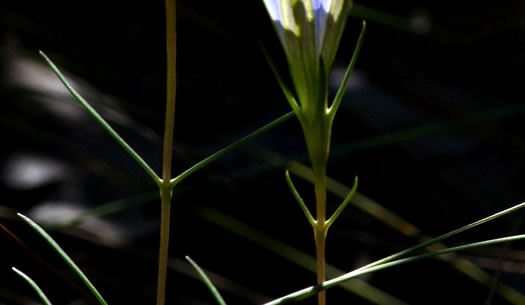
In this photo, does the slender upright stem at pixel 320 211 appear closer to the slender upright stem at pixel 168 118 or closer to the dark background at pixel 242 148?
the slender upright stem at pixel 168 118

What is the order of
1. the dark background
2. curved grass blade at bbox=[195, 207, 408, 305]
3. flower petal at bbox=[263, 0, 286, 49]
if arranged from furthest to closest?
the dark background < curved grass blade at bbox=[195, 207, 408, 305] < flower petal at bbox=[263, 0, 286, 49]

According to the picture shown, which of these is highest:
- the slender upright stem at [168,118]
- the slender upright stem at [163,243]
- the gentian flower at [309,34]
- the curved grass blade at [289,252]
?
the curved grass blade at [289,252]

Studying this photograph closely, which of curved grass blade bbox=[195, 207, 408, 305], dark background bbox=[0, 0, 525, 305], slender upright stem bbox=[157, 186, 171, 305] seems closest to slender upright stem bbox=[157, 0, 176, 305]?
slender upright stem bbox=[157, 186, 171, 305]

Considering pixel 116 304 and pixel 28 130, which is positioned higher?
pixel 28 130

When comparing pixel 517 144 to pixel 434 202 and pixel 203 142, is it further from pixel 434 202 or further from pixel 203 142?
pixel 203 142

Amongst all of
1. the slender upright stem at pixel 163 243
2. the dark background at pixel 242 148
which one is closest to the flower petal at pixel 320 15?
the slender upright stem at pixel 163 243

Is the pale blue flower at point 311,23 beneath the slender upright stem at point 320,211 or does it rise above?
above

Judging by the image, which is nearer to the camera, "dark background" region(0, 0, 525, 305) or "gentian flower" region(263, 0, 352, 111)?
"gentian flower" region(263, 0, 352, 111)

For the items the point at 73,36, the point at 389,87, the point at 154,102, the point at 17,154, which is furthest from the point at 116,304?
the point at 389,87

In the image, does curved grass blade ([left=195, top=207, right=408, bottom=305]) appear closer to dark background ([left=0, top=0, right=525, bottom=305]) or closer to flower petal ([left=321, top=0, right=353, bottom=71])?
dark background ([left=0, top=0, right=525, bottom=305])
